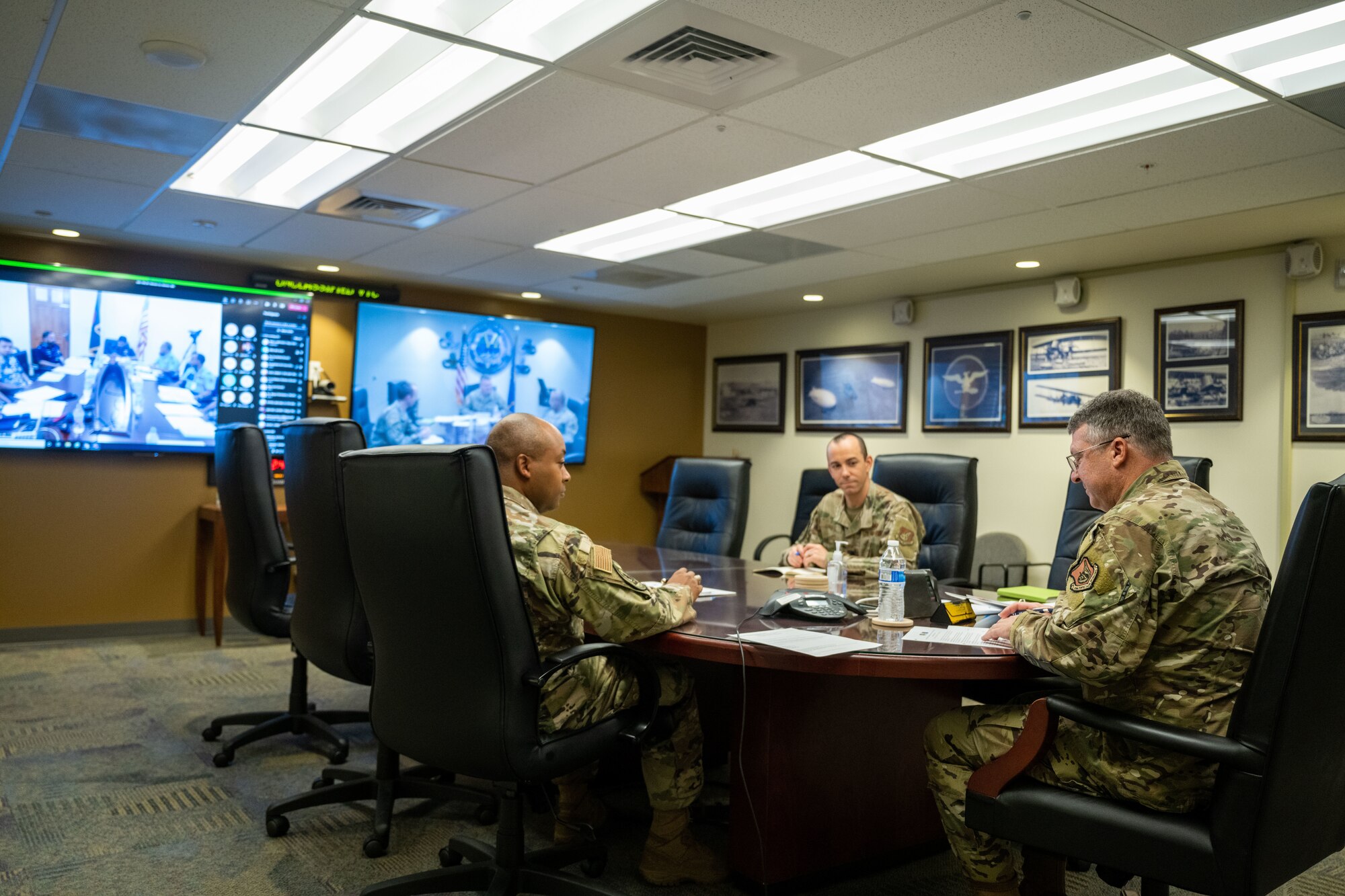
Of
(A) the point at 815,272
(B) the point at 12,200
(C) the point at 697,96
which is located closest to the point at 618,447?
(A) the point at 815,272

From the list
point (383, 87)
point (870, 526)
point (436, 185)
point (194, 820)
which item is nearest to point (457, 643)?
point (194, 820)

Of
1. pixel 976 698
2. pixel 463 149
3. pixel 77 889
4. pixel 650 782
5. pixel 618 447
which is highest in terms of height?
pixel 463 149

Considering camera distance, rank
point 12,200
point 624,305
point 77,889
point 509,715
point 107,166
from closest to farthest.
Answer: point 509,715, point 77,889, point 107,166, point 12,200, point 624,305

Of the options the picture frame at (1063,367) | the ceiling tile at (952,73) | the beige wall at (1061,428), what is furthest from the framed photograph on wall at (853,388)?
the ceiling tile at (952,73)

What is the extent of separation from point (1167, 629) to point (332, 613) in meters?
2.34

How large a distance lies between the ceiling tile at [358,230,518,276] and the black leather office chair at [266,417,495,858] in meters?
2.39

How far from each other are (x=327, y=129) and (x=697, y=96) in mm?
1497

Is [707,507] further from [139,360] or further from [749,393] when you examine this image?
[139,360]

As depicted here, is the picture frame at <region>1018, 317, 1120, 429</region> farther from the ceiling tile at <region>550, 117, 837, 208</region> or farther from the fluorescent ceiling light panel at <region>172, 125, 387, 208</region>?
the fluorescent ceiling light panel at <region>172, 125, 387, 208</region>

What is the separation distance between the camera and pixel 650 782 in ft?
8.61

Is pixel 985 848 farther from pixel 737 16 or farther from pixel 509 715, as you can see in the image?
pixel 737 16

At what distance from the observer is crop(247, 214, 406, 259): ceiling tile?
5039 mm

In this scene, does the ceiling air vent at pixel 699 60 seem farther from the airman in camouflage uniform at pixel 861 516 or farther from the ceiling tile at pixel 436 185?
the airman in camouflage uniform at pixel 861 516

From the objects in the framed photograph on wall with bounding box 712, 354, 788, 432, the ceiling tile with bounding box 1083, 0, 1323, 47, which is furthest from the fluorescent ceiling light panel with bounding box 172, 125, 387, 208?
the framed photograph on wall with bounding box 712, 354, 788, 432
